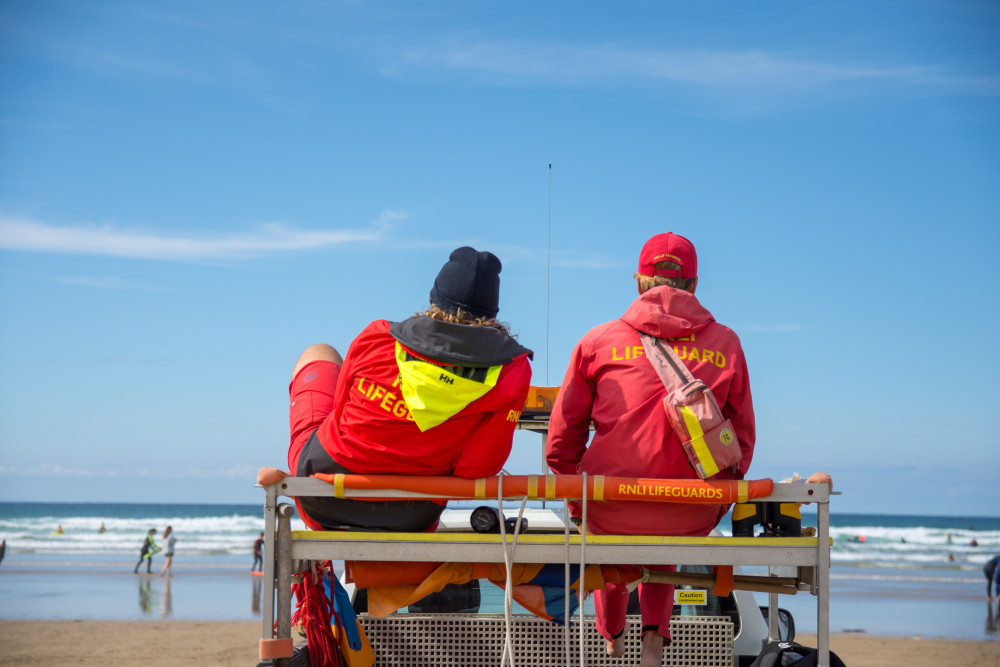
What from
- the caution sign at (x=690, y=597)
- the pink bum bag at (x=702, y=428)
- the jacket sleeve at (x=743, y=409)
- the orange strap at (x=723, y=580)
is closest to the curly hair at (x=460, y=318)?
the pink bum bag at (x=702, y=428)

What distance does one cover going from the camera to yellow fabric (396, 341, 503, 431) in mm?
3176

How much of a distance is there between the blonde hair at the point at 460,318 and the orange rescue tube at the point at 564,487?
54 cm

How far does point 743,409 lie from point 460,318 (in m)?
1.12

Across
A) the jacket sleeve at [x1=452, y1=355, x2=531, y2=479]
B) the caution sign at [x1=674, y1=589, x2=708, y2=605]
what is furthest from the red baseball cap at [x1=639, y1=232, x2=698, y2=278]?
the caution sign at [x1=674, y1=589, x2=708, y2=605]

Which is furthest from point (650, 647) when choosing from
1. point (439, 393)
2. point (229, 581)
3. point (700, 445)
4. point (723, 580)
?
point (229, 581)

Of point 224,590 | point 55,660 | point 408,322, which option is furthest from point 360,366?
point 224,590

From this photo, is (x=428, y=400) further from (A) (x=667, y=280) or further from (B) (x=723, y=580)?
(B) (x=723, y=580)

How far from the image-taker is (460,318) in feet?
10.9

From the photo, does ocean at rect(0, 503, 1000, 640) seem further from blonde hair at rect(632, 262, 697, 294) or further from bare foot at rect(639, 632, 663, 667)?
blonde hair at rect(632, 262, 697, 294)

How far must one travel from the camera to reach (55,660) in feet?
46.4

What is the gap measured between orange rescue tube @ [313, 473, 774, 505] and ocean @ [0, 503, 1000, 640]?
676 inches

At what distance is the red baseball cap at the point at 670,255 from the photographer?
3662 millimetres

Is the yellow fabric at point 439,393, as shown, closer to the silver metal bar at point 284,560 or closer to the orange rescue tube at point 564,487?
the orange rescue tube at point 564,487

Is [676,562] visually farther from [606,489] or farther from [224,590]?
[224,590]
